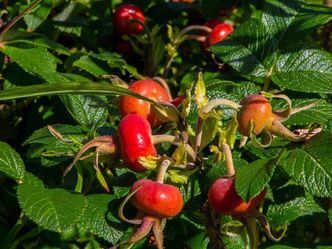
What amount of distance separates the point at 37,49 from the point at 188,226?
2.33ft

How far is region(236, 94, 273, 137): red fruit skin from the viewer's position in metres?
1.30

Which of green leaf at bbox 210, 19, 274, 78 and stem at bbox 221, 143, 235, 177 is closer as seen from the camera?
stem at bbox 221, 143, 235, 177

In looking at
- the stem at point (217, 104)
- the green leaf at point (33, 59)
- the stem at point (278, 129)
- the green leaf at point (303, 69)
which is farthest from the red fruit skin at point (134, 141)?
the green leaf at point (33, 59)

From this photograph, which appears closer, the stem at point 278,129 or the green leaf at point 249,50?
the stem at point 278,129

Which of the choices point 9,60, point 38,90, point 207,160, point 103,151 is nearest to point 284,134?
point 207,160

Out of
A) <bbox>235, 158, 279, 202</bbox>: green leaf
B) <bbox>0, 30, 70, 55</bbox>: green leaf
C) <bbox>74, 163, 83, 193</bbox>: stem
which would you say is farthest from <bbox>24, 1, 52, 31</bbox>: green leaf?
<bbox>235, 158, 279, 202</bbox>: green leaf

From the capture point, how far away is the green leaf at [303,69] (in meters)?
1.64

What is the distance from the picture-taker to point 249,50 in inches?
68.8

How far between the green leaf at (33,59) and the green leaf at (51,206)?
48 cm

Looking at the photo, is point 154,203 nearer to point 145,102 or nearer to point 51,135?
point 145,102

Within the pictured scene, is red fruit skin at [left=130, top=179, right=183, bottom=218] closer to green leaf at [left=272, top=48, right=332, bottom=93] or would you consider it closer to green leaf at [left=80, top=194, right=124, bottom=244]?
green leaf at [left=80, top=194, right=124, bottom=244]

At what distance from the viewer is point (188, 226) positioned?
156 cm

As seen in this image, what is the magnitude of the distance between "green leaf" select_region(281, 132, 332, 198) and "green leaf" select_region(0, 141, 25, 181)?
54cm

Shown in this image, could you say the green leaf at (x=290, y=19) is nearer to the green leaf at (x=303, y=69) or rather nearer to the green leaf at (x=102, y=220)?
the green leaf at (x=303, y=69)
